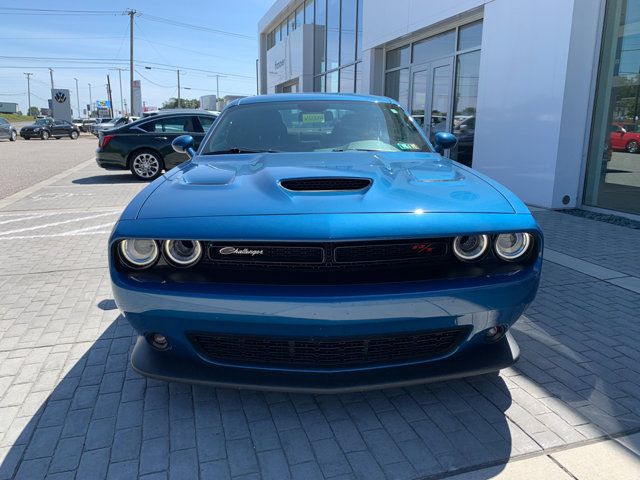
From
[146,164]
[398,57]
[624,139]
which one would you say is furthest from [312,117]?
[398,57]

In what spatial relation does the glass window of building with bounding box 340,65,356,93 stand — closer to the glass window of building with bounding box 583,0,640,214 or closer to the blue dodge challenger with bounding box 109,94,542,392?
the glass window of building with bounding box 583,0,640,214

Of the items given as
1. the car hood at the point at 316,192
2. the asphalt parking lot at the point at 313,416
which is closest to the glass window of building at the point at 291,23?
the car hood at the point at 316,192

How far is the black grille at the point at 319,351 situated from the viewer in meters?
2.14

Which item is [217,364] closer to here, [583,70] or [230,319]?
[230,319]

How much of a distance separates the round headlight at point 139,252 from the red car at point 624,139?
716 centimetres

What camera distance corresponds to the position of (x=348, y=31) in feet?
53.5

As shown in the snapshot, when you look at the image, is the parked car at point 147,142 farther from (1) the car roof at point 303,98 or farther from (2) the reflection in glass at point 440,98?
(1) the car roof at point 303,98

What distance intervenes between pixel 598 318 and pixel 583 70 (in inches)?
201

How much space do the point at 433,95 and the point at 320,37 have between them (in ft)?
35.1

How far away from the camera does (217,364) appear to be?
86.0 inches

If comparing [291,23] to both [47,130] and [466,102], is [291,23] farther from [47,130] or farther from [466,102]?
[47,130]

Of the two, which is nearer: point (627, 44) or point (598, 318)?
point (598, 318)

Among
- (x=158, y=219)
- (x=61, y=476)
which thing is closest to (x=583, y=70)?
(x=158, y=219)

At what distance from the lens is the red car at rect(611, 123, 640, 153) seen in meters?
6.94
